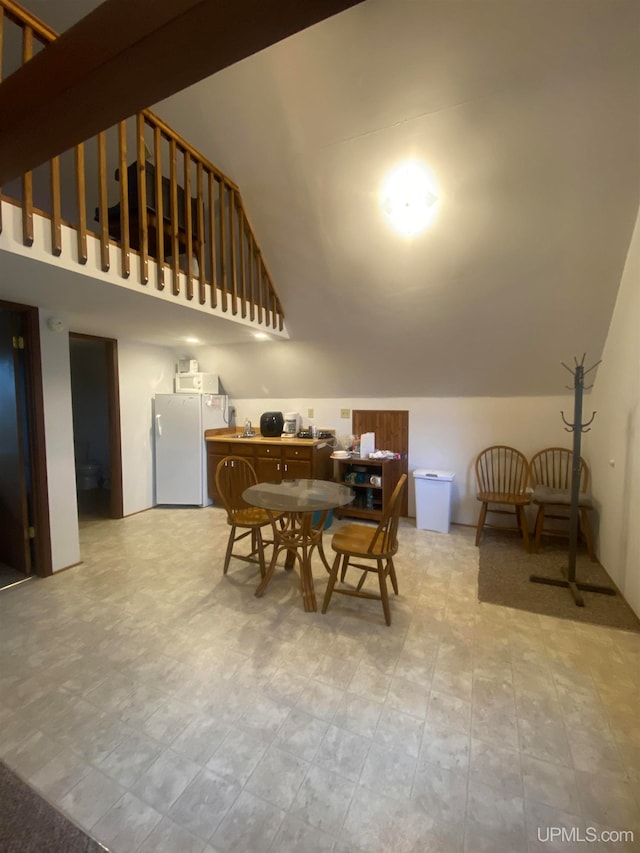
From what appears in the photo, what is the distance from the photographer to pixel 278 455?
13.7 feet

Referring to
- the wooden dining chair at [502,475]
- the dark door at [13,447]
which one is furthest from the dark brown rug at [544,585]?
the dark door at [13,447]

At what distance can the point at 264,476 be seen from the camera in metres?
4.29

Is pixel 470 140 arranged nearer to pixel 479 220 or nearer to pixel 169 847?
pixel 479 220

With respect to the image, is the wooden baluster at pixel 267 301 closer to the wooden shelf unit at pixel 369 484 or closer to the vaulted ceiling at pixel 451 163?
the vaulted ceiling at pixel 451 163

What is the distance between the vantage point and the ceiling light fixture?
2.30 metres

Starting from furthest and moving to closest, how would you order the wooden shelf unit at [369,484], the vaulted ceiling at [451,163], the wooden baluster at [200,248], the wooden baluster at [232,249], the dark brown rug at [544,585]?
the wooden shelf unit at [369,484] < the wooden baluster at [232,249] < the wooden baluster at [200,248] < the dark brown rug at [544,585] < the vaulted ceiling at [451,163]

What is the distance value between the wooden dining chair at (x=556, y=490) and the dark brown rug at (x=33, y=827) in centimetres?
338

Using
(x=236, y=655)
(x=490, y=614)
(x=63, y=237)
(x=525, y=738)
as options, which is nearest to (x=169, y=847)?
(x=236, y=655)

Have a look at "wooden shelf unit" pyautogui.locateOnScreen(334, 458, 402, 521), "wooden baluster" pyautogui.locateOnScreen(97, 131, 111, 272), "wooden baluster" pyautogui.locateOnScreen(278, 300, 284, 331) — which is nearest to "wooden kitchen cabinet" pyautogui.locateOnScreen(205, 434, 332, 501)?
"wooden shelf unit" pyautogui.locateOnScreen(334, 458, 402, 521)

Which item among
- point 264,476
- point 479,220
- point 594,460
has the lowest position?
point 264,476

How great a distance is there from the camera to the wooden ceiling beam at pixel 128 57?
667mm

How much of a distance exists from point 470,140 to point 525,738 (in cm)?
307

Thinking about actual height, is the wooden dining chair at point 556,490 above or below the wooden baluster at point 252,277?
below

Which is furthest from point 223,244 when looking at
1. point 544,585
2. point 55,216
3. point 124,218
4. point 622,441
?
point 544,585
